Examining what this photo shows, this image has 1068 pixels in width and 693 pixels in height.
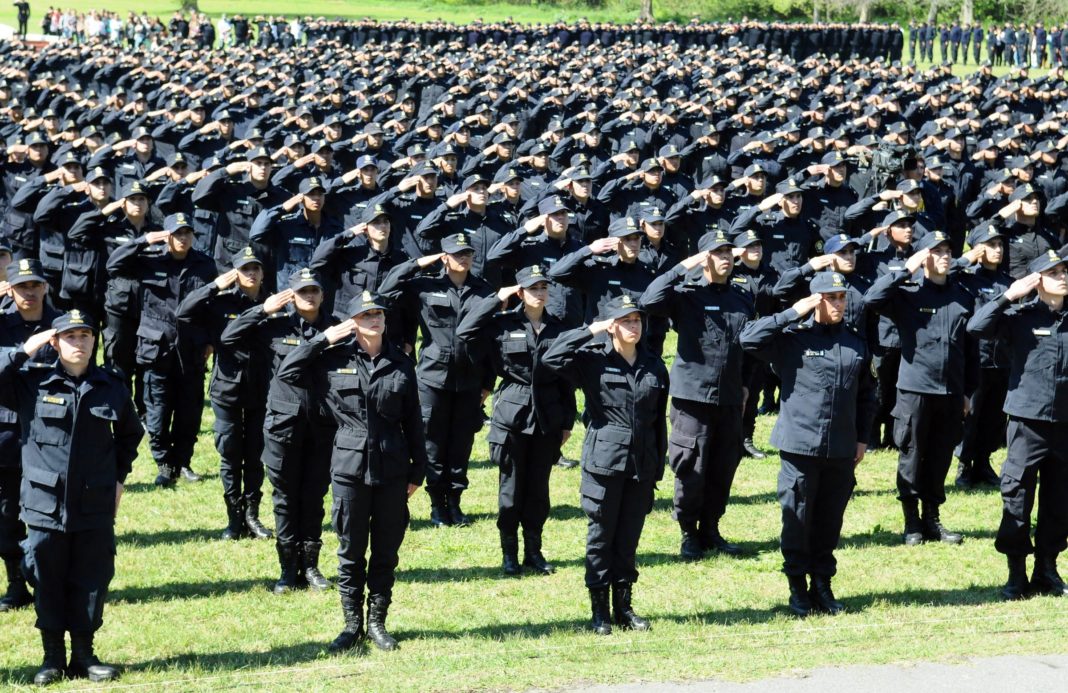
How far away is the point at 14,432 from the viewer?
8.43 m

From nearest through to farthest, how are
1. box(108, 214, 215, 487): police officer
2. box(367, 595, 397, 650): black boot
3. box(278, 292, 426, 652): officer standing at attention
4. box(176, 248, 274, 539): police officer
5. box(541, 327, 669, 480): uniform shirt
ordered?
box(278, 292, 426, 652): officer standing at attention → box(367, 595, 397, 650): black boot → box(541, 327, 669, 480): uniform shirt → box(176, 248, 274, 539): police officer → box(108, 214, 215, 487): police officer

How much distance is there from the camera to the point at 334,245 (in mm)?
11875

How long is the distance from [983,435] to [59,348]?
24.5ft

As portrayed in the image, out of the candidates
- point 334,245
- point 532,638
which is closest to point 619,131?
point 334,245

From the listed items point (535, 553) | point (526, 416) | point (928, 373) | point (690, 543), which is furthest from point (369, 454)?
point (928, 373)

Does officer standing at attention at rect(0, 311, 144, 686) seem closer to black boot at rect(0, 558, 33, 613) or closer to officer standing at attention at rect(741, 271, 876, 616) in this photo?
black boot at rect(0, 558, 33, 613)

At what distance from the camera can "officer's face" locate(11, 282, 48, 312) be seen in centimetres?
866

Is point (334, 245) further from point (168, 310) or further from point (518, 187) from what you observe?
point (518, 187)

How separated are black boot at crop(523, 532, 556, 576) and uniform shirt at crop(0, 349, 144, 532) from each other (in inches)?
119

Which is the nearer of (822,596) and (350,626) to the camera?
(350,626)

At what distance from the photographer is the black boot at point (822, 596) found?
28.9 feet

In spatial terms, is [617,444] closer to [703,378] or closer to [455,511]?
[703,378]

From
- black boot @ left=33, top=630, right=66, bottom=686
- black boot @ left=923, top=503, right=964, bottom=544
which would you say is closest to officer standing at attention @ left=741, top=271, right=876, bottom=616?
black boot @ left=923, top=503, right=964, bottom=544

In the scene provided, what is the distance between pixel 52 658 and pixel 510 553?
3.18 m
